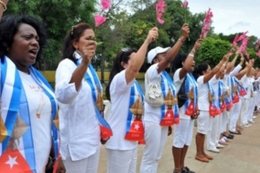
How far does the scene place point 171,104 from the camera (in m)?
4.13

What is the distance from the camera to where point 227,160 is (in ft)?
19.4

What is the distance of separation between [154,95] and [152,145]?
60cm

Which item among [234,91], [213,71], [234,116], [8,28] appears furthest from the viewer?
[234,116]

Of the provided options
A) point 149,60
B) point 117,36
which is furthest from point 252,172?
point 117,36

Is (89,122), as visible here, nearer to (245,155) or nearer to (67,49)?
(67,49)

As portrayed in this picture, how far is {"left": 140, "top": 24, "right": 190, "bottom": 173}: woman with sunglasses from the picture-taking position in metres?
3.79

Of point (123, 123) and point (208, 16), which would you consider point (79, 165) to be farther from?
point (208, 16)

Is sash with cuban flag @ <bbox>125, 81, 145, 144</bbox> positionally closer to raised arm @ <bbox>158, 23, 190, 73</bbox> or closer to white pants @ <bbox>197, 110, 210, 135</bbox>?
raised arm @ <bbox>158, 23, 190, 73</bbox>

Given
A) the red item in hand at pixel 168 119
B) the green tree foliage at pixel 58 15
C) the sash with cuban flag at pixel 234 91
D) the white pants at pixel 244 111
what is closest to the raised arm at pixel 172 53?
the red item in hand at pixel 168 119

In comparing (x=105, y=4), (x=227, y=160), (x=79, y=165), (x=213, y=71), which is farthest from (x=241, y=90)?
(x=79, y=165)

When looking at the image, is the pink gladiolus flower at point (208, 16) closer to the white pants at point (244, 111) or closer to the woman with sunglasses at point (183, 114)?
the woman with sunglasses at point (183, 114)

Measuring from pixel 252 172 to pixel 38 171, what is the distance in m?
4.33

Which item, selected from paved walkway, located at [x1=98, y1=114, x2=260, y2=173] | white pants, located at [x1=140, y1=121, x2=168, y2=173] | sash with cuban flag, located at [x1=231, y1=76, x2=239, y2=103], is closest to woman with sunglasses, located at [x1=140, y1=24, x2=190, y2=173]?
white pants, located at [x1=140, y1=121, x2=168, y2=173]

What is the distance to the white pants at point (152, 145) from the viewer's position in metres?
3.86
